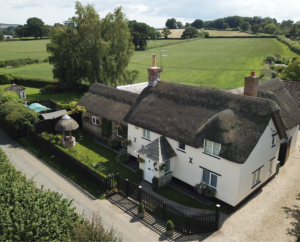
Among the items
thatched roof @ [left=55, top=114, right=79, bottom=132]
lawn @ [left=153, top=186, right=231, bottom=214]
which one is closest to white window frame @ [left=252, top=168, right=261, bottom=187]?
lawn @ [left=153, top=186, right=231, bottom=214]

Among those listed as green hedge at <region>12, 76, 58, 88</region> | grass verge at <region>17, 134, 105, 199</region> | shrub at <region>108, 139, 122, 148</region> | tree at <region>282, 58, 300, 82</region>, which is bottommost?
grass verge at <region>17, 134, 105, 199</region>

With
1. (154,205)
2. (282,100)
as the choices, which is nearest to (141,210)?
(154,205)

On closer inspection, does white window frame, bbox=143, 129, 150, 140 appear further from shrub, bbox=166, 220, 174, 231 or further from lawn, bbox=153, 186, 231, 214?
shrub, bbox=166, 220, 174, 231

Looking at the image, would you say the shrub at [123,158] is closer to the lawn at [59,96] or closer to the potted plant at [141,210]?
the potted plant at [141,210]

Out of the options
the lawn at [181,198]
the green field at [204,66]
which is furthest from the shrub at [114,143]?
the green field at [204,66]

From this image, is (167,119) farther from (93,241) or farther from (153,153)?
(93,241)

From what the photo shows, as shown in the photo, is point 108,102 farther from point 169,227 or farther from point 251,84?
point 169,227
